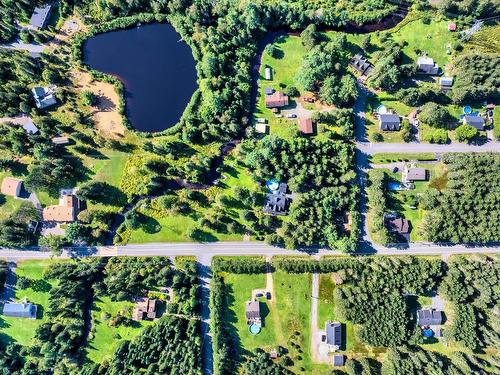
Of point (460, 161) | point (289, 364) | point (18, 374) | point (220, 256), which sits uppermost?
point (460, 161)

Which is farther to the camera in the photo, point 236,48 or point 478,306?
point 236,48

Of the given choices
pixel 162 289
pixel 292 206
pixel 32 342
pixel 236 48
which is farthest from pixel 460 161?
pixel 32 342

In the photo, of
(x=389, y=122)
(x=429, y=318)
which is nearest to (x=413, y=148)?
(x=389, y=122)

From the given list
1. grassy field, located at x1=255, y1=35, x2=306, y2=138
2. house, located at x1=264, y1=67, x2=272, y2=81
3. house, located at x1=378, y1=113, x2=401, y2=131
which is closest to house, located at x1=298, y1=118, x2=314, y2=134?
grassy field, located at x1=255, y1=35, x2=306, y2=138

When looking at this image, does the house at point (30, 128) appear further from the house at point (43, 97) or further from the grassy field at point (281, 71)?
the grassy field at point (281, 71)

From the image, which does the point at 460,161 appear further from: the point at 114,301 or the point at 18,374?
the point at 18,374

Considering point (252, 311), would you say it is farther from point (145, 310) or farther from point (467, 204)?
point (467, 204)

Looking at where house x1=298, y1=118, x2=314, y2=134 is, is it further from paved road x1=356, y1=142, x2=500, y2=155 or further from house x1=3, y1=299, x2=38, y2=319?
house x1=3, y1=299, x2=38, y2=319

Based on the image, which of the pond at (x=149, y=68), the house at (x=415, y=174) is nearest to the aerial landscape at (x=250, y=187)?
the house at (x=415, y=174)
